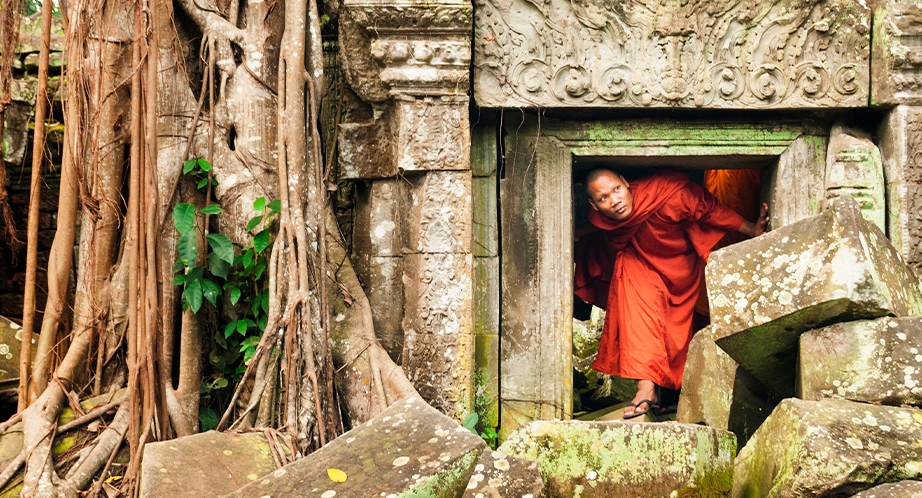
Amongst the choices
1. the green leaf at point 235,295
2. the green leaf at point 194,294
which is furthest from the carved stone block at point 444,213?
the green leaf at point 194,294

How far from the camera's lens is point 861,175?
15.7 ft

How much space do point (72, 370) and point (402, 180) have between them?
1.80 metres

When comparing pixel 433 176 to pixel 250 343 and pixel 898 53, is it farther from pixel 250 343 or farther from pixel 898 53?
pixel 898 53

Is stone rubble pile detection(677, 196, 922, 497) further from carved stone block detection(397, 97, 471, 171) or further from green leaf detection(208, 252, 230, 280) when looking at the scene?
green leaf detection(208, 252, 230, 280)

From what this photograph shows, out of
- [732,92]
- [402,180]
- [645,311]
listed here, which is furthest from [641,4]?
[645,311]

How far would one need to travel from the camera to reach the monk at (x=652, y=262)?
5.57 meters

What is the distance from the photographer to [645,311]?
5734 mm

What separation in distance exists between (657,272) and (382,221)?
2014 mm

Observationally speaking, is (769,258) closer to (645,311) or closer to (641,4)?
(641,4)

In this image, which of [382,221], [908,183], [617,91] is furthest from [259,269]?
[908,183]

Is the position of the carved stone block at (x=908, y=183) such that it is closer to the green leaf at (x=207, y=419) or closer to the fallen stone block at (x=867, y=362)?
the fallen stone block at (x=867, y=362)

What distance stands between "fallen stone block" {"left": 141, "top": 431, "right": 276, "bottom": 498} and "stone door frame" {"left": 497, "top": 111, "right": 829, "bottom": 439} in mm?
1713

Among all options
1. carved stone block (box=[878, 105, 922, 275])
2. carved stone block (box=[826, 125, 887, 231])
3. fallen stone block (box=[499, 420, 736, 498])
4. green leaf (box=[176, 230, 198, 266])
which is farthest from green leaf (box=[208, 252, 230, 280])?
carved stone block (box=[878, 105, 922, 275])

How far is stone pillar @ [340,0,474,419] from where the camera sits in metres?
4.46
